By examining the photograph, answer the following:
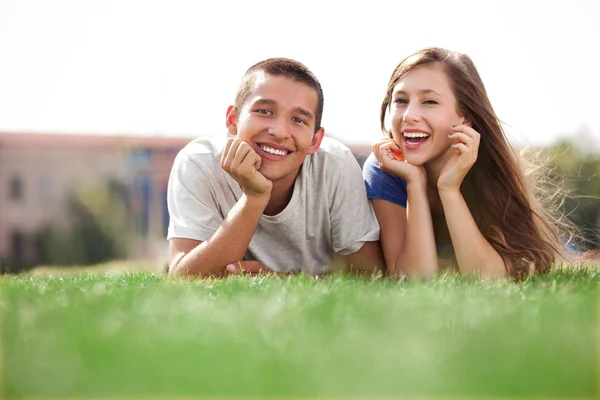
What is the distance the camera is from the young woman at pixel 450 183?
522 centimetres

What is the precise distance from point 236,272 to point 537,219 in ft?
8.64

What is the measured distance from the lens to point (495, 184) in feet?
19.2

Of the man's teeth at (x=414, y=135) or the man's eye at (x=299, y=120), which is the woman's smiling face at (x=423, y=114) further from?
the man's eye at (x=299, y=120)

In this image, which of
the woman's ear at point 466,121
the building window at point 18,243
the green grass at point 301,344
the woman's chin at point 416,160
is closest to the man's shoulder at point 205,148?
the woman's chin at point 416,160

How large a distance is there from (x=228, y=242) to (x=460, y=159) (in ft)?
5.91

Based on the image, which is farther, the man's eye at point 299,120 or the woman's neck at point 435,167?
the woman's neck at point 435,167

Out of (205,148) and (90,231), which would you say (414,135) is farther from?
(90,231)

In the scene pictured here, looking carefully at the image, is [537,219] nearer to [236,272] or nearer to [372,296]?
[236,272]

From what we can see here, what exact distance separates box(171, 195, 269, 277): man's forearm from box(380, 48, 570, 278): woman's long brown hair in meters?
1.57

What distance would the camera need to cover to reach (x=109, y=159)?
91.0ft

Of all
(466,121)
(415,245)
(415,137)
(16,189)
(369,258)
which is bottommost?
(16,189)

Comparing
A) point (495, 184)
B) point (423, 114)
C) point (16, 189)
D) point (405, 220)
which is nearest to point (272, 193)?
point (405, 220)

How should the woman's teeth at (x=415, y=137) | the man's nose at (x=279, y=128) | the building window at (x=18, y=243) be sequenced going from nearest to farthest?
the man's nose at (x=279, y=128), the woman's teeth at (x=415, y=137), the building window at (x=18, y=243)

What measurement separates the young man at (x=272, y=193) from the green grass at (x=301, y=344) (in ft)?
4.55
